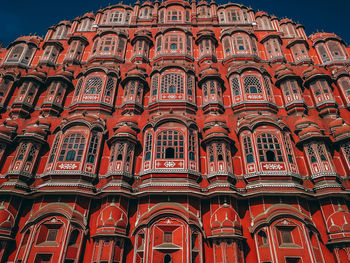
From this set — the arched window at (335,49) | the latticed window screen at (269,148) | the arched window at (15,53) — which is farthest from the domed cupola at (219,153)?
the arched window at (15,53)

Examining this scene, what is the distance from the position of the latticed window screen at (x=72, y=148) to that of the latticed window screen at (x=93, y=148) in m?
0.53

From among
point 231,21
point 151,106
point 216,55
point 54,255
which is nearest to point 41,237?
point 54,255

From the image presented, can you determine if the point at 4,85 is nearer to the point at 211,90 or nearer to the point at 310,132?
the point at 211,90

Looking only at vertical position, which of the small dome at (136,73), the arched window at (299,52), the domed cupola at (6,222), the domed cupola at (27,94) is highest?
the arched window at (299,52)

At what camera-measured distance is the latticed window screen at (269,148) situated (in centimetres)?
1692

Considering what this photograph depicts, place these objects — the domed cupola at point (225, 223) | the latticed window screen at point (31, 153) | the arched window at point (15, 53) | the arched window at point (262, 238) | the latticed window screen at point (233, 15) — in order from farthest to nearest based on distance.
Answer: the latticed window screen at point (233, 15), the arched window at point (15, 53), the latticed window screen at point (31, 153), the arched window at point (262, 238), the domed cupola at point (225, 223)

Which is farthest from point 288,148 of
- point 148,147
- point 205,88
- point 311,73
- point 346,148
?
point 148,147

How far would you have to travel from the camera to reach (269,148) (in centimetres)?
1730

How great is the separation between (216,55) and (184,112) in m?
9.91

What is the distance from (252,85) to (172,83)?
695 cm

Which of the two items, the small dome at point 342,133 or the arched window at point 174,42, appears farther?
the arched window at point 174,42

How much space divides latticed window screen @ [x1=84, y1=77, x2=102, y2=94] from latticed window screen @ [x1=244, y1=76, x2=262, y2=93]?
41.8ft

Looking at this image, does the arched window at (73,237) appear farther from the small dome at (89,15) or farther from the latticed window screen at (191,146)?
the small dome at (89,15)

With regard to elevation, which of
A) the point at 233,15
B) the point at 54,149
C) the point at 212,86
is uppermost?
the point at 233,15
